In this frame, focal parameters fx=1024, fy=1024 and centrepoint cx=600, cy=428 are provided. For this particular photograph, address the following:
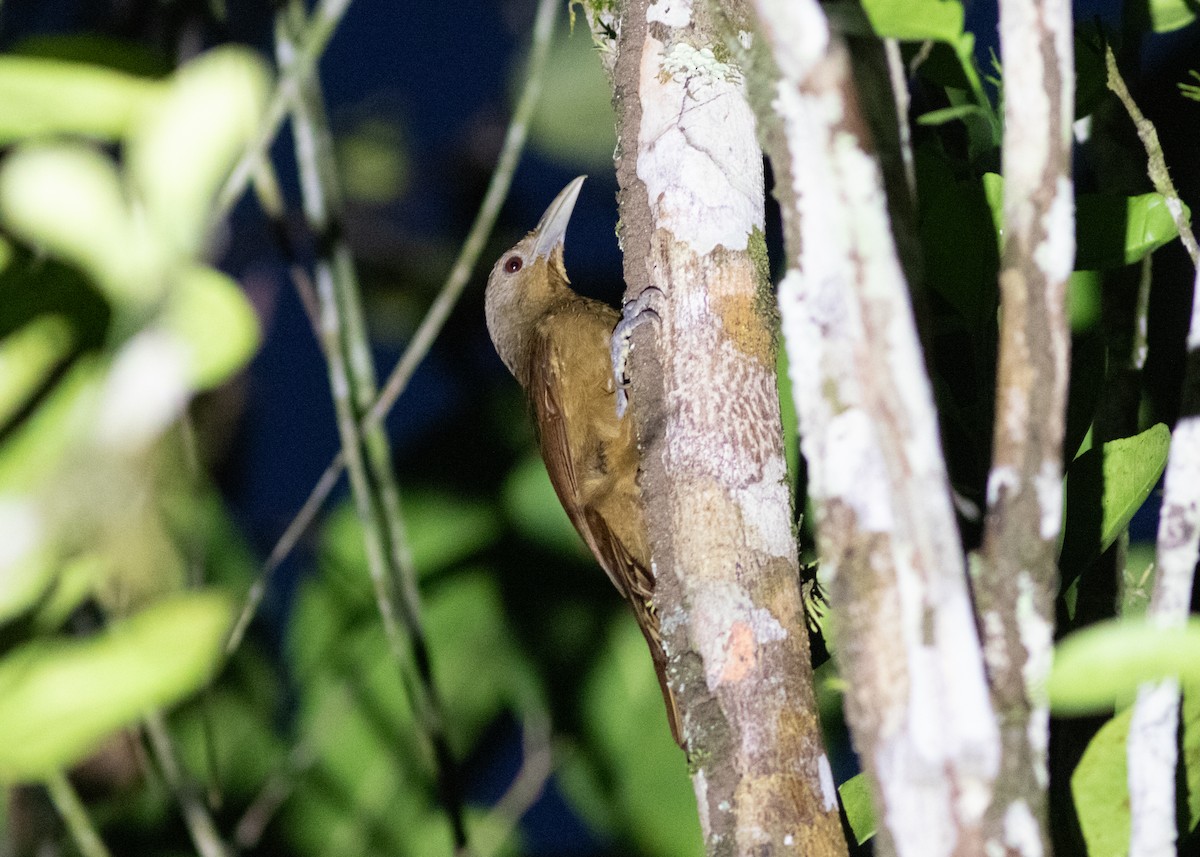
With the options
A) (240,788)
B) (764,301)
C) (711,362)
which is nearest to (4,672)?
(711,362)

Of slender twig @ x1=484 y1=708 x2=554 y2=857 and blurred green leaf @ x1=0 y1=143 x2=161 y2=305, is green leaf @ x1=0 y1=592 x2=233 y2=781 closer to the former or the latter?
blurred green leaf @ x1=0 y1=143 x2=161 y2=305

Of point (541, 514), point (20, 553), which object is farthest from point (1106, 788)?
point (541, 514)

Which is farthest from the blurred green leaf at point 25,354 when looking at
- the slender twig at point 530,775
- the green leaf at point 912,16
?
the slender twig at point 530,775

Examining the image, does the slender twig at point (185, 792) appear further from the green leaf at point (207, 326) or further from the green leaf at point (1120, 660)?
the green leaf at point (1120, 660)

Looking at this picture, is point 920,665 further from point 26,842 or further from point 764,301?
point 26,842

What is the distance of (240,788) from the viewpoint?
2.37 metres

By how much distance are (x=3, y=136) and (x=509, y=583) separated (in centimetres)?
182

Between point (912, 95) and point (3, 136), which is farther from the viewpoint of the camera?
point (912, 95)

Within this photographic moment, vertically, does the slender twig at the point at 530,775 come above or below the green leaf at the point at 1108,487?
below

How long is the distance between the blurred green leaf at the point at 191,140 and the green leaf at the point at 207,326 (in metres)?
0.05

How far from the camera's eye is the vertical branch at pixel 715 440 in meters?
1.23

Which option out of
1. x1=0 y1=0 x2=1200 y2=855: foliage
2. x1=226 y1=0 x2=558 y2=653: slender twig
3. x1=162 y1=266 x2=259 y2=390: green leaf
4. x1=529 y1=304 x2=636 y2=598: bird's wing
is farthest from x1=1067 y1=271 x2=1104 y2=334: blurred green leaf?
x1=162 y1=266 x2=259 y2=390: green leaf

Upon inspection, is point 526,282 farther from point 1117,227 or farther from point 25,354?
point 25,354

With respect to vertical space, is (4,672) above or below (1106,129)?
below
